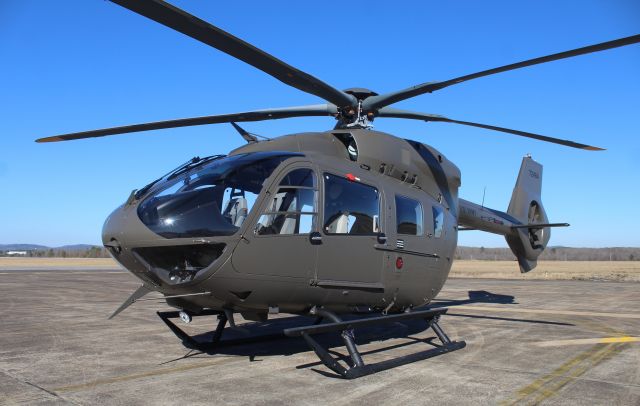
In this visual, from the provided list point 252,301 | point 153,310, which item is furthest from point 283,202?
point 153,310

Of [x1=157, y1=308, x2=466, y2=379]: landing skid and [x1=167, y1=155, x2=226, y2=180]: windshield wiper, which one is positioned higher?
[x1=167, y1=155, x2=226, y2=180]: windshield wiper

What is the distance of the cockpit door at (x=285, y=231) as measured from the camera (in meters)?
6.05

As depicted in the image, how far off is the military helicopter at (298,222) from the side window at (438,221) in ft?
0.12

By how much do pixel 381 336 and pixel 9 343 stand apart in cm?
603

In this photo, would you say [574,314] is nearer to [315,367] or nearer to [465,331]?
[465,331]

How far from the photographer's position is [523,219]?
15398 mm

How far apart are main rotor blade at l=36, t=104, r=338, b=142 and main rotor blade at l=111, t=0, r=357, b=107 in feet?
4.54

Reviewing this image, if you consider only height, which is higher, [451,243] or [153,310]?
[451,243]

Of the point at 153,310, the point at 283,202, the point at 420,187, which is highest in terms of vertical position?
the point at 420,187

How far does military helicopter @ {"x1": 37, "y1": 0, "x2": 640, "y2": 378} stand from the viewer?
5.86m

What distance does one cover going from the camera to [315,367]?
664cm

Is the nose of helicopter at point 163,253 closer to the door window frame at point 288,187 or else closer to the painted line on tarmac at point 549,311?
the door window frame at point 288,187

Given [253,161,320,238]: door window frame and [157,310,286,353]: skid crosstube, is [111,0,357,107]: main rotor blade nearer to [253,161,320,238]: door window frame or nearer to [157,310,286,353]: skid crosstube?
[253,161,320,238]: door window frame

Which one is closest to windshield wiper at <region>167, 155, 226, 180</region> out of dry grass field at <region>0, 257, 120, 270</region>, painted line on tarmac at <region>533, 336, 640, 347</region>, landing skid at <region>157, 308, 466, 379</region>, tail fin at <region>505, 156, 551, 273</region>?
landing skid at <region>157, 308, 466, 379</region>
